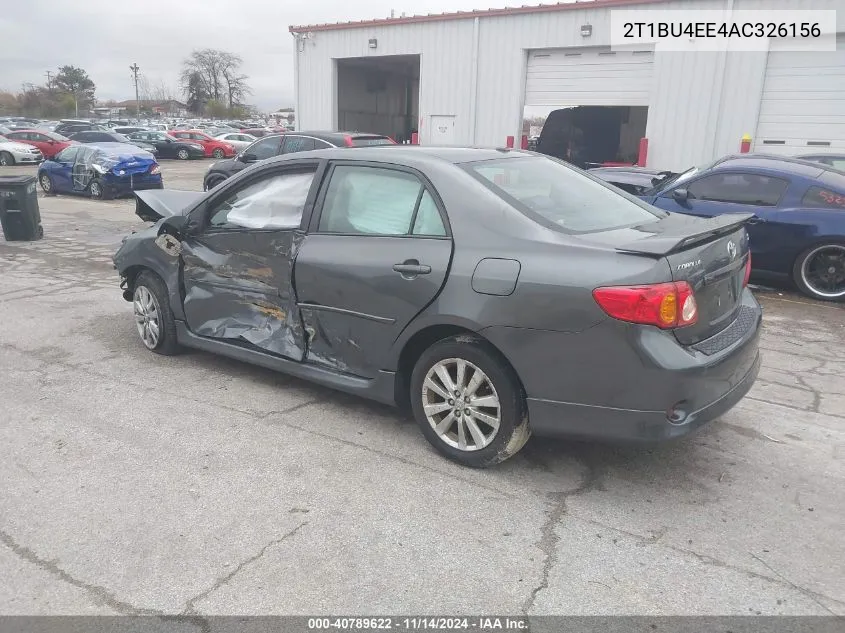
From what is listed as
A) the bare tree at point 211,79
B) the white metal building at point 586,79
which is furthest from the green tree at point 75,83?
the white metal building at point 586,79

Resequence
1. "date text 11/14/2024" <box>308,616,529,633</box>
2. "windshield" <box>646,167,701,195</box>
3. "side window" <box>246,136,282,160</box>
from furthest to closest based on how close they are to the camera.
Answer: "side window" <box>246,136,282,160</box> < "windshield" <box>646,167,701,195</box> < "date text 11/14/2024" <box>308,616,529,633</box>

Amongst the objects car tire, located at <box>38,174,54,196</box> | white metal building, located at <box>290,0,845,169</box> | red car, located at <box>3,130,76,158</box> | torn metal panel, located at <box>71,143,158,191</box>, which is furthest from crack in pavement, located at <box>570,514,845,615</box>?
red car, located at <box>3,130,76,158</box>

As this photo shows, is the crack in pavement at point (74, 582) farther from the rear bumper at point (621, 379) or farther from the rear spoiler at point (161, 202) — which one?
the rear spoiler at point (161, 202)

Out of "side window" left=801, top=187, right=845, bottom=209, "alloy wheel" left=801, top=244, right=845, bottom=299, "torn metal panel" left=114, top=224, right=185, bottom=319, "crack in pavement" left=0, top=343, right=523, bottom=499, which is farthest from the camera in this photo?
"alloy wheel" left=801, top=244, right=845, bottom=299

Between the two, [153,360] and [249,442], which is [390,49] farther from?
[249,442]

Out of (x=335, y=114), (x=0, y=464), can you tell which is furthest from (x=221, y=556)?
(x=335, y=114)

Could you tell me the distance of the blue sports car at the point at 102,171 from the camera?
1642 centimetres

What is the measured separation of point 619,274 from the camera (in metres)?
3.00

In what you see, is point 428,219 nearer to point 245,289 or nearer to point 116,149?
point 245,289

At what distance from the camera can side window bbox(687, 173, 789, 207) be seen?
7637mm

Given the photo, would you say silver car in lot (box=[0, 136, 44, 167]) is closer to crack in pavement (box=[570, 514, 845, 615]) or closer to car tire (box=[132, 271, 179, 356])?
car tire (box=[132, 271, 179, 356])

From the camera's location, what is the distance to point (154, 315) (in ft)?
17.3

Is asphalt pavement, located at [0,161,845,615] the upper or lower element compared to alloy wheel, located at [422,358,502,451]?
lower

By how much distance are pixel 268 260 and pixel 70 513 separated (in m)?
1.85
